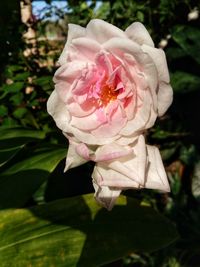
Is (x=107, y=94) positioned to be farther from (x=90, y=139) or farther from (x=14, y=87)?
(x=14, y=87)

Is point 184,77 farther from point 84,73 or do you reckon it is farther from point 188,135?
point 84,73

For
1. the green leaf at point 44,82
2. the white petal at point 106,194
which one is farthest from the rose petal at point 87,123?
the green leaf at point 44,82

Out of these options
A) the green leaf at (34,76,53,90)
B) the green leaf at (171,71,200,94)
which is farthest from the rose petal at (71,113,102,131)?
the green leaf at (171,71,200,94)

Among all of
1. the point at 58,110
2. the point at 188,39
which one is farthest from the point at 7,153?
the point at 188,39

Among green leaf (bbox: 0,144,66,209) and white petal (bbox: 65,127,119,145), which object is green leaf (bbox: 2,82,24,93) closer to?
green leaf (bbox: 0,144,66,209)

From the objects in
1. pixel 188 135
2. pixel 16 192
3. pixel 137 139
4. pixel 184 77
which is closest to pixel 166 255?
pixel 188 135

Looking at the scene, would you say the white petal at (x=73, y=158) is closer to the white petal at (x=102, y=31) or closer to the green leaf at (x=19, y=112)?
the white petal at (x=102, y=31)
